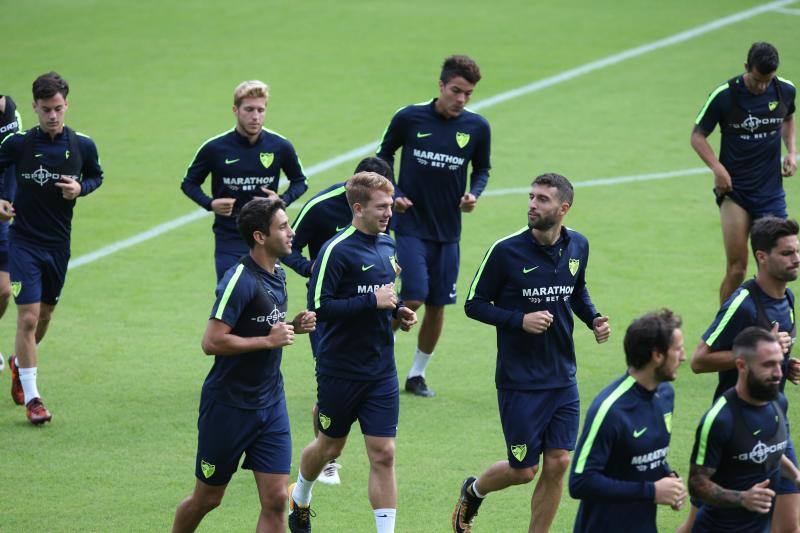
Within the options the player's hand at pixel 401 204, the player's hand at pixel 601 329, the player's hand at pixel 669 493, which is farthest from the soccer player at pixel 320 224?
the player's hand at pixel 669 493

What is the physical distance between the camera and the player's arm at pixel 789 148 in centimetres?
1145

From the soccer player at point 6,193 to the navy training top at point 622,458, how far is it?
694 cm

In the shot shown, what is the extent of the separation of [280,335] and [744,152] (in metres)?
5.95

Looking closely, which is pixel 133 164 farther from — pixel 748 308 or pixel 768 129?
pixel 748 308

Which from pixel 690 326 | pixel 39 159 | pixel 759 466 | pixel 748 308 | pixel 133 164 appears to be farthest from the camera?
pixel 133 164

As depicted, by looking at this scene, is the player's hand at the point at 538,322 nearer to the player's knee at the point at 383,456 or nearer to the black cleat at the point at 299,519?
the player's knee at the point at 383,456

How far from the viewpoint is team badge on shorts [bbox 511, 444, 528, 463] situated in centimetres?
770

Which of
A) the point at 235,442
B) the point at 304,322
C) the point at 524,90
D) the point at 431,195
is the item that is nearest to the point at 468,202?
the point at 431,195

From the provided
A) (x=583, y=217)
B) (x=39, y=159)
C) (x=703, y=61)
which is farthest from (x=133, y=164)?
(x=703, y=61)

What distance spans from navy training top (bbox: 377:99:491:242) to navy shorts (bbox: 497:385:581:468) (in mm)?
3204

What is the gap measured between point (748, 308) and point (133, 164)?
12863mm

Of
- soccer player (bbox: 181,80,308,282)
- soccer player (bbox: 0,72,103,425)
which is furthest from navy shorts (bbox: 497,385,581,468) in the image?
soccer player (bbox: 0,72,103,425)

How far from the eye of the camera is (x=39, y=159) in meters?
10.3

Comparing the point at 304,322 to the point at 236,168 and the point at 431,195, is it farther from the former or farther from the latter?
the point at 431,195
